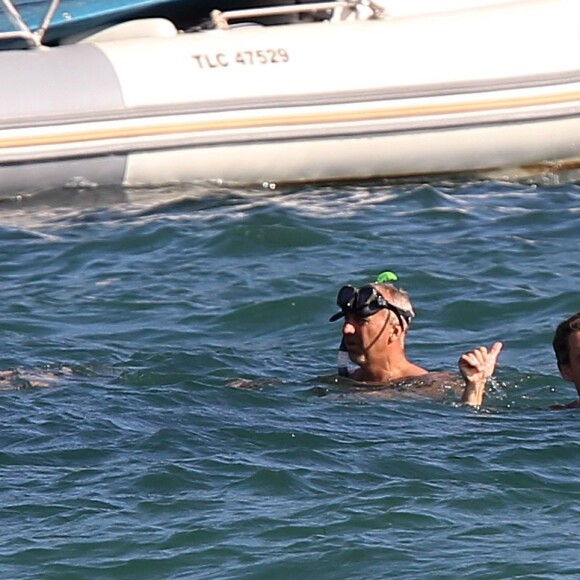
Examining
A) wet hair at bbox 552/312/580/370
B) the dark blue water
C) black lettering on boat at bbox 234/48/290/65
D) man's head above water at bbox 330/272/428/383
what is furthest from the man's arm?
black lettering on boat at bbox 234/48/290/65

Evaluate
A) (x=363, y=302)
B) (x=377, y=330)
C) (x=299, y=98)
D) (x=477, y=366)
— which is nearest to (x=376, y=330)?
(x=377, y=330)

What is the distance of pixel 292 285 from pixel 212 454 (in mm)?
2833

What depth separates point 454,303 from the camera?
8.57 meters

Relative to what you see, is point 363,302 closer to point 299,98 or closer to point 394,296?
point 394,296

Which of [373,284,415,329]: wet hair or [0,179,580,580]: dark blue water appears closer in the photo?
[0,179,580,580]: dark blue water

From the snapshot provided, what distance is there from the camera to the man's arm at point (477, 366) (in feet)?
21.3

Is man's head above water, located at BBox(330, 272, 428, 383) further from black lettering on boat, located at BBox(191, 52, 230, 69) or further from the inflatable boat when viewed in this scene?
black lettering on boat, located at BBox(191, 52, 230, 69)

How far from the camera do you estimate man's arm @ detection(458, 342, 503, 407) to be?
6.49 metres

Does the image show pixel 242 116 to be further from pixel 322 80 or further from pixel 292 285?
pixel 292 285

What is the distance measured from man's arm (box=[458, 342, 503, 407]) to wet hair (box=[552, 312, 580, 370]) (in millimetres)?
247

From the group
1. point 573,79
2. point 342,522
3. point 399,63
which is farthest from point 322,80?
point 342,522

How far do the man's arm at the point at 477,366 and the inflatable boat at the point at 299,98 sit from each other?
425 cm

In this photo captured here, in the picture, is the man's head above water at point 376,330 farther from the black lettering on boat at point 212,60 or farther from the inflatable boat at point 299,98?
the black lettering on boat at point 212,60

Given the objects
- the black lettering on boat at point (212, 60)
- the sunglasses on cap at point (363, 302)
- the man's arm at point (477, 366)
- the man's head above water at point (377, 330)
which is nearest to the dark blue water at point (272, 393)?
the man's arm at point (477, 366)
